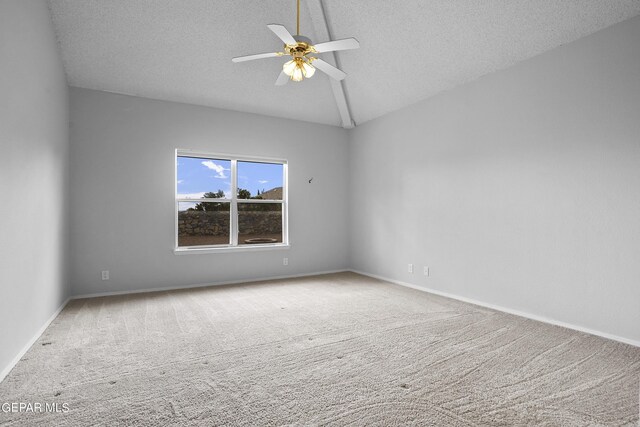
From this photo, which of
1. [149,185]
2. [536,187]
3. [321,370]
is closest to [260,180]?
[149,185]

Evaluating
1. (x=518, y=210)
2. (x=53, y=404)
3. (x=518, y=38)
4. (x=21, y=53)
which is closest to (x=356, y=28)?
(x=518, y=38)

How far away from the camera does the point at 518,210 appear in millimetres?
3525

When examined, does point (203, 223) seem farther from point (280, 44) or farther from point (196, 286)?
point (280, 44)

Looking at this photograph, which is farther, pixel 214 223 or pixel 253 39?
pixel 214 223

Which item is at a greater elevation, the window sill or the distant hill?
the distant hill

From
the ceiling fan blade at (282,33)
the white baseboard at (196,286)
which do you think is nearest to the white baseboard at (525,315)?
the white baseboard at (196,286)

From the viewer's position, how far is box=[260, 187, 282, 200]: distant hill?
5520 mm

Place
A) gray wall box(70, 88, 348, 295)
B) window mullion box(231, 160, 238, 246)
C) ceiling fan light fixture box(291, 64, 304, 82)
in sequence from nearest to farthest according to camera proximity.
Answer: ceiling fan light fixture box(291, 64, 304, 82) → gray wall box(70, 88, 348, 295) → window mullion box(231, 160, 238, 246)

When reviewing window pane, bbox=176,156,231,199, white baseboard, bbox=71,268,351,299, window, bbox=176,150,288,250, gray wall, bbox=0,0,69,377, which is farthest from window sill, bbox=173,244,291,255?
gray wall, bbox=0,0,69,377

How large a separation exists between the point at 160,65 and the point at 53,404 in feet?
12.6

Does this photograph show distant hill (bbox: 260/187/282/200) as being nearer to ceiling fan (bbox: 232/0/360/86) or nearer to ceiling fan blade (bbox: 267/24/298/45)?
ceiling fan (bbox: 232/0/360/86)

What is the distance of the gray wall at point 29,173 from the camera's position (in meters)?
2.23

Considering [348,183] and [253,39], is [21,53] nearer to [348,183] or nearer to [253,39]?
[253,39]

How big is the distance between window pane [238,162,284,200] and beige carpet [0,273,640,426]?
7.38 feet
